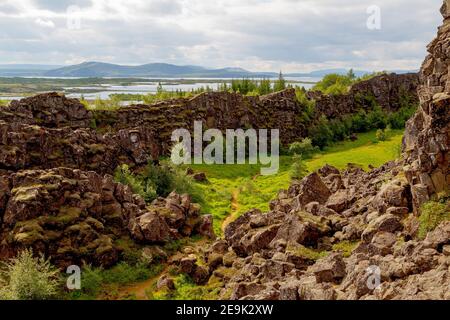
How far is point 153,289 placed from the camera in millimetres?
41250

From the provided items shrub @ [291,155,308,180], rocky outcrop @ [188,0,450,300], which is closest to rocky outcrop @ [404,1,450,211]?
rocky outcrop @ [188,0,450,300]

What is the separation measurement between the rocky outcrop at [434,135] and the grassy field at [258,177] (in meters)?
28.9

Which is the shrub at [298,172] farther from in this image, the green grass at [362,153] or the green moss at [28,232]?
the green moss at [28,232]

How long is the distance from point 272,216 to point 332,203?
606 centimetres

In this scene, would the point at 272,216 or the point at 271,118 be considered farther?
the point at 271,118

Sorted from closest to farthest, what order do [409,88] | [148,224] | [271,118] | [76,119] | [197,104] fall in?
[148,224]
[76,119]
[197,104]
[271,118]
[409,88]

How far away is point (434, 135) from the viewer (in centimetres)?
3522

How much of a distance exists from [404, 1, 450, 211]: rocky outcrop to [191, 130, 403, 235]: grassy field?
2889 centimetres

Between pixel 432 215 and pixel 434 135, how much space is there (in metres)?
6.29

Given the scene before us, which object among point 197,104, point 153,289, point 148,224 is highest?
point 197,104

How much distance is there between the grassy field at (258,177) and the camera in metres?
69.9

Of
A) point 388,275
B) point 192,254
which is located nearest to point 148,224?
point 192,254

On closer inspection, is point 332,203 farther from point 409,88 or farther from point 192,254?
point 409,88

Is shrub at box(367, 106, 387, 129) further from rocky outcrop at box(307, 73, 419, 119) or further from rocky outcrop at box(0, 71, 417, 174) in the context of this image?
rocky outcrop at box(0, 71, 417, 174)
